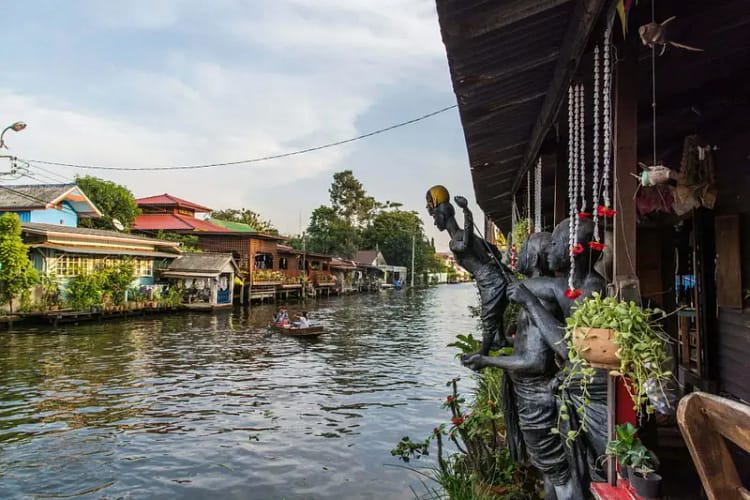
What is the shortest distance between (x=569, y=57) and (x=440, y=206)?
142 cm

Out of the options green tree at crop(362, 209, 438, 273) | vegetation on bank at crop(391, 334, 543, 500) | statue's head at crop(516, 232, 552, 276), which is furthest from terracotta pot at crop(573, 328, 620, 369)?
green tree at crop(362, 209, 438, 273)

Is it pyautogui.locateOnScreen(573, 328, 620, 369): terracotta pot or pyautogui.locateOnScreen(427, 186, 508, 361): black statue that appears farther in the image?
pyautogui.locateOnScreen(427, 186, 508, 361): black statue

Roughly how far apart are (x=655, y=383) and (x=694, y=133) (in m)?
3.81

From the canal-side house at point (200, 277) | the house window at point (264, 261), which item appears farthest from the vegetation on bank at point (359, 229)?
the canal-side house at point (200, 277)

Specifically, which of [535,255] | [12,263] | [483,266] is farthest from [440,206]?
[12,263]

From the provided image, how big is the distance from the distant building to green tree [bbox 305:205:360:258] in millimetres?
35900

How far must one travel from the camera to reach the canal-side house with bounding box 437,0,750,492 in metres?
2.81

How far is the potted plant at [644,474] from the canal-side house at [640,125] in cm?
24

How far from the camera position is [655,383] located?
238 cm

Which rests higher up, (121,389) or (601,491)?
(601,491)

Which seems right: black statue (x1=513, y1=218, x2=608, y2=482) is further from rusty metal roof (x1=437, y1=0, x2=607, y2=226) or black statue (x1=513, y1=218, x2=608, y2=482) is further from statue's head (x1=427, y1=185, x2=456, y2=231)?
rusty metal roof (x1=437, y1=0, x2=607, y2=226)

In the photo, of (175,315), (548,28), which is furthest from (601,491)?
(175,315)

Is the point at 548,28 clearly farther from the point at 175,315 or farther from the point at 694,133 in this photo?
the point at 175,315

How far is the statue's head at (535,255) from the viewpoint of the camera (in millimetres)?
3584
